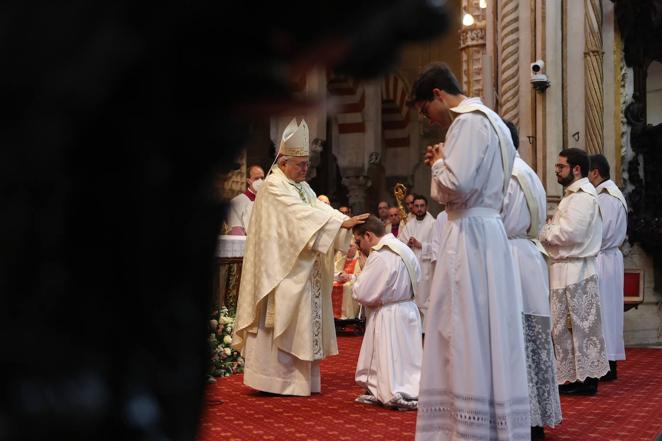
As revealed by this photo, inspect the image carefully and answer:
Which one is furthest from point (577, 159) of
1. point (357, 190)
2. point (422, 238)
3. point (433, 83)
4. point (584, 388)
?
point (357, 190)

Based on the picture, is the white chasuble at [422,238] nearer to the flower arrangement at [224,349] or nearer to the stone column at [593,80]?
the stone column at [593,80]

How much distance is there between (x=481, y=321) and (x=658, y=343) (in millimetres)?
9240

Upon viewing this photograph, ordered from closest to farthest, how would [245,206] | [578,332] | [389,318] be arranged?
[389,318] < [578,332] < [245,206]

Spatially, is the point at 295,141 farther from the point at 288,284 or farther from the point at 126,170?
the point at 126,170

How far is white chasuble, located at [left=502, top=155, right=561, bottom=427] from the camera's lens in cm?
575

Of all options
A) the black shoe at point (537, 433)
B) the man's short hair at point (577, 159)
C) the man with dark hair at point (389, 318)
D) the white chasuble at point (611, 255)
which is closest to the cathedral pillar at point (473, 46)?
the white chasuble at point (611, 255)

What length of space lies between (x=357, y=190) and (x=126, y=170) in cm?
2134

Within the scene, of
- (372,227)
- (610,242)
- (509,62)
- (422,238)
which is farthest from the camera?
(422,238)

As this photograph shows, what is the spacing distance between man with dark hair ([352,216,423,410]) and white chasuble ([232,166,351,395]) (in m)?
0.36

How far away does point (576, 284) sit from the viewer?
8.34 meters

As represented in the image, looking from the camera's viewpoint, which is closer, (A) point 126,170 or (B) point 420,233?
(A) point 126,170

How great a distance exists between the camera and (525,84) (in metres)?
12.7

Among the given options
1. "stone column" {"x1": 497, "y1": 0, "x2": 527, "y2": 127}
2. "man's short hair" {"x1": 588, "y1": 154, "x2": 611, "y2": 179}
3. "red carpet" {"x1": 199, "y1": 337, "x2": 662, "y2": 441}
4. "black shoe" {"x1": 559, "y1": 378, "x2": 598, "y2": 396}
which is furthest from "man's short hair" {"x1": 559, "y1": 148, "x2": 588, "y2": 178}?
"stone column" {"x1": 497, "y1": 0, "x2": 527, "y2": 127}

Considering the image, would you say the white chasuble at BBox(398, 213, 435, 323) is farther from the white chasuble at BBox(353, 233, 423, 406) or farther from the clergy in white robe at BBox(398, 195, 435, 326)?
the white chasuble at BBox(353, 233, 423, 406)
